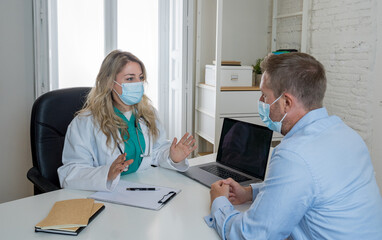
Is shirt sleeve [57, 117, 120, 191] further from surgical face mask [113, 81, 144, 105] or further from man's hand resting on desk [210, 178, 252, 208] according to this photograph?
man's hand resting on desk [210, 178, 252, 208]

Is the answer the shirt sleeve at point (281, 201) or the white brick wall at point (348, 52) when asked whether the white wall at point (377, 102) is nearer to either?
the white brick wall at point (348, 52)

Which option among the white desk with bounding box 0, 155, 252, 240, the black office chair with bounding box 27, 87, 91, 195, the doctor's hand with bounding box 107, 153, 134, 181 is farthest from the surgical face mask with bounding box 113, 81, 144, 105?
the white desk with bounding box 0, 155, 252, 240

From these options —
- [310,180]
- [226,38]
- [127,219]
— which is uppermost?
[226,38]

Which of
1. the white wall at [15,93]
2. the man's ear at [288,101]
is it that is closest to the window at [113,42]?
the white wall at [15,93]

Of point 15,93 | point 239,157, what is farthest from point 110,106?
point 15,93

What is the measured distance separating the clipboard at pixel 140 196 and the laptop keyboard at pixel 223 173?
0.29m

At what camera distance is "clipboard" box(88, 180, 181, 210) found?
1414 millimetres

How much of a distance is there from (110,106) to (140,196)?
58 centimetres

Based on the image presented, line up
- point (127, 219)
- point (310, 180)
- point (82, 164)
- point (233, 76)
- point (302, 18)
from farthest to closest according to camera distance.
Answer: point (233, 76)
point (302, 18)
point (82, 164)
point (127, 219)
point (310, 180)

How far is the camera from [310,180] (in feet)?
3.37

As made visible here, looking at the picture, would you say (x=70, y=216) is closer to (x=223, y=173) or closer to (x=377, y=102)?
(x=223, y=173)

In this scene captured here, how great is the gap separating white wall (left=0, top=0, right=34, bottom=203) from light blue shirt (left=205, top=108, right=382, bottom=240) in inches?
101

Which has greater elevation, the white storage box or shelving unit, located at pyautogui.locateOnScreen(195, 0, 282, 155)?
shelving unit, located at pyautogui.locateOnScreen(195, 0, 282, 155)

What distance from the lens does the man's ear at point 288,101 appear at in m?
1.19
